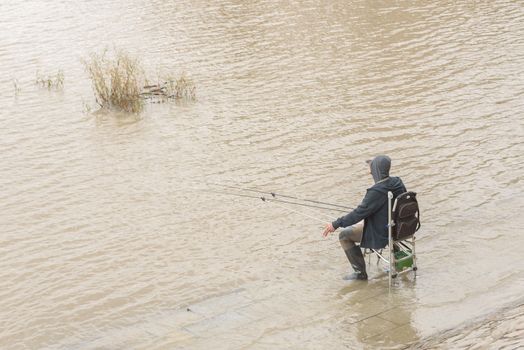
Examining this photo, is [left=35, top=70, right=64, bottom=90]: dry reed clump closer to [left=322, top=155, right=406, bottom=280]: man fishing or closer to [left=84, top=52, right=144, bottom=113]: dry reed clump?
[left=84, top=52, right=144, bottom=113]: dry reed clump

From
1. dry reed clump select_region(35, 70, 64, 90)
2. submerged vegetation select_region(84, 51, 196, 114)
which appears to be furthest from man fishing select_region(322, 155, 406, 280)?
dry reed clump select_region(35, 70, 64, 90)

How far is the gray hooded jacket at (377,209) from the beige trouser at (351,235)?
0.66ft

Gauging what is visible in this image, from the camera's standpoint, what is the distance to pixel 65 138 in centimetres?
1524

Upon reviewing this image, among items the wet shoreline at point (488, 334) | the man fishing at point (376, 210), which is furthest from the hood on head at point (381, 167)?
the wet shoreline at point (488, 334)

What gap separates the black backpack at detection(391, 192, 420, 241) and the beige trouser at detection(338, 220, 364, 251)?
460 mm

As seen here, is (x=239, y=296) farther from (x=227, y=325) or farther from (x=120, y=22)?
(x=120, y=22)

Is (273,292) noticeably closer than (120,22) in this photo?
Yes

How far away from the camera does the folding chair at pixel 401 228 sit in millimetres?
8688

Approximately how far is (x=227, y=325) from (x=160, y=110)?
28.3ft

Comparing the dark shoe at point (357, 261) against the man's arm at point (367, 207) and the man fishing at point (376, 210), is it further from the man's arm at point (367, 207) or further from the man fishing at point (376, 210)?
the man's arm at point (367, 207)

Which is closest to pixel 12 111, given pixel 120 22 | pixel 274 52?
pixel 274 52

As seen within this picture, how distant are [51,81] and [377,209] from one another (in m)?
10.9

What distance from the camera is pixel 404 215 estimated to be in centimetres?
875

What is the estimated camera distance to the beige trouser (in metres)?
9.21
